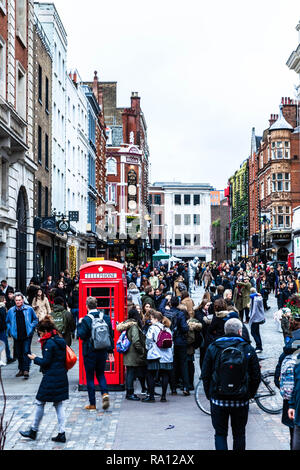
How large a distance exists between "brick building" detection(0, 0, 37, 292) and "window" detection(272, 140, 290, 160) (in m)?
47.1

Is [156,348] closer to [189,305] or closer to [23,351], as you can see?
[189,305]

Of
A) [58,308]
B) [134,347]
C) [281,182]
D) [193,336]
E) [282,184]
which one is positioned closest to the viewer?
[134,347]

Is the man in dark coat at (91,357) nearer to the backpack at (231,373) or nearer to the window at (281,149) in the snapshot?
the backpack at (231,373)

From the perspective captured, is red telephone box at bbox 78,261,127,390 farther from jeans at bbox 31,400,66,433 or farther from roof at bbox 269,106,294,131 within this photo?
roof at bbox 269,106,294,131

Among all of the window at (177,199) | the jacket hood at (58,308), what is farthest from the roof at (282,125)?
the jacket hood at (58,308)

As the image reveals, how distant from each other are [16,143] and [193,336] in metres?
11.8

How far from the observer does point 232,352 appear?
6922mm

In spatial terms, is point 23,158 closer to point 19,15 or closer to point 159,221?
point 19,15

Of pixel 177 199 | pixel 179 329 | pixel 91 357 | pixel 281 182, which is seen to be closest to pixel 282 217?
pixel 281 182

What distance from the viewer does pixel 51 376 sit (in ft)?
28.9

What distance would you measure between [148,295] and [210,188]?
89037 mm

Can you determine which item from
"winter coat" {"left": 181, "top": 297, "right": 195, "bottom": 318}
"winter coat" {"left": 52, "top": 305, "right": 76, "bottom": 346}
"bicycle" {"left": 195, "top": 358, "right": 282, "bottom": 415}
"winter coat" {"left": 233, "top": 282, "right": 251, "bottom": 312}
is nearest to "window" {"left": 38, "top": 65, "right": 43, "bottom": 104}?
"winter coat" {"left": 233, "top": 282, "right": 251, "bottom": 312}

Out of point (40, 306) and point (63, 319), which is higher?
point (40, 306)

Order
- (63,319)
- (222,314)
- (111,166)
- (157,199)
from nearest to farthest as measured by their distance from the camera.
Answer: (222,314)
(63,319)
(111,166)
(157,199)
